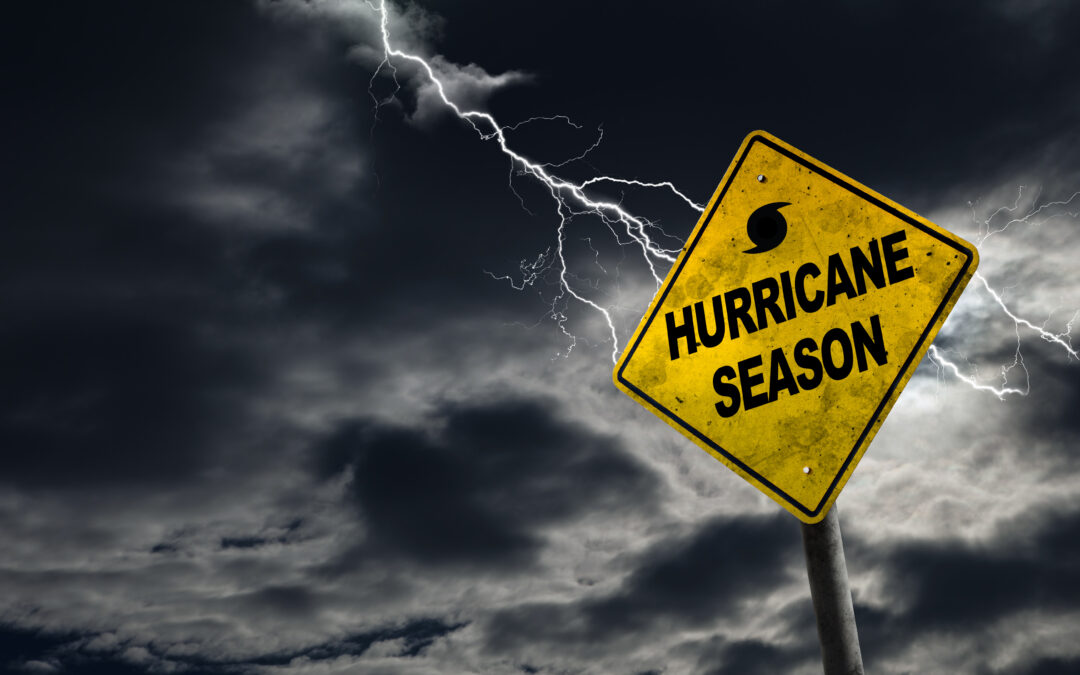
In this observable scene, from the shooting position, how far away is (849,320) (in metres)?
2.97

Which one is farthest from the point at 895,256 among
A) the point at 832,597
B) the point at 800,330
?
the point at 832,597

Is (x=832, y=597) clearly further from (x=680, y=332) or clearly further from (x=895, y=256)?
(x=895, y=256)

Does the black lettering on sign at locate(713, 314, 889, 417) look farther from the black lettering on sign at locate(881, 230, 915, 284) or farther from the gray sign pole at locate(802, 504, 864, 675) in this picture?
the gray sign pole at locate(802, 504, 864, 675)

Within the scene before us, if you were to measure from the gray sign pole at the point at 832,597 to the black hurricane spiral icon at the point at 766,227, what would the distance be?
1028 millimetres

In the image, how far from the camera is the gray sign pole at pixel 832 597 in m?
2.69

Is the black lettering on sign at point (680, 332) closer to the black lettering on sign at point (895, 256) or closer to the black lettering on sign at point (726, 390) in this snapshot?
the black lettering on sign at point (726, 390)

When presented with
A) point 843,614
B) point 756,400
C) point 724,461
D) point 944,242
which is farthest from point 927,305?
point 843,614

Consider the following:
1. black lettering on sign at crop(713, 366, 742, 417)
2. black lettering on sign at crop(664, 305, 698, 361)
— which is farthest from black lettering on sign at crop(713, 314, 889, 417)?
black lettering on sign at crop(664, 305, 698, 361)

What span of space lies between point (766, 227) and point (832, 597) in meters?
1.39

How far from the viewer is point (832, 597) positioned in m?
2.73

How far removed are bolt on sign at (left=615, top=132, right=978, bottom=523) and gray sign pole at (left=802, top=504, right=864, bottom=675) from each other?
0.23 ft

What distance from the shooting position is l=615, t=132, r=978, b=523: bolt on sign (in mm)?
2889

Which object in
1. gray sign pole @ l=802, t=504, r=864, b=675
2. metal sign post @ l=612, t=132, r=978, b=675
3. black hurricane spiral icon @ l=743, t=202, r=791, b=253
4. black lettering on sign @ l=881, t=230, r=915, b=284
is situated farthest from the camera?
black hurricane spiral icon @ l=743, t=202, r=791, b=253

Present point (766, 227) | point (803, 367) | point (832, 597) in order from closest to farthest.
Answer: point (832, 597), point (803, 367), point (766, 227)
